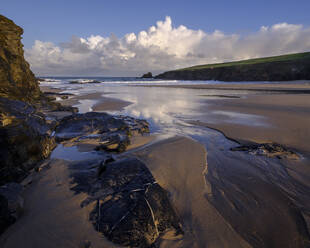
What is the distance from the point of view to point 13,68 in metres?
7.55

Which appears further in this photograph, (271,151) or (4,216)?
(271,151)

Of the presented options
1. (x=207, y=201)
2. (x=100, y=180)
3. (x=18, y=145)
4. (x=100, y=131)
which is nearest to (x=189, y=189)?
(x=207, y=201)

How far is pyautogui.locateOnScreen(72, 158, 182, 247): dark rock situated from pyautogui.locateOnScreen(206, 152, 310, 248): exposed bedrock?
751 mm

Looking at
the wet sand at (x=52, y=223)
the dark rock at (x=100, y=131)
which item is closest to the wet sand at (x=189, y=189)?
the dark rock at (x=100, y=131)

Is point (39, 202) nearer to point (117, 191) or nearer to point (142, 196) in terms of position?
point (117, 191)

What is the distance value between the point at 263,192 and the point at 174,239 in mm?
1490

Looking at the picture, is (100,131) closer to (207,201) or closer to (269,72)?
(207,201)

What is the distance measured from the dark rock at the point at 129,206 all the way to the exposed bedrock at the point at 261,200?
2.46 ft

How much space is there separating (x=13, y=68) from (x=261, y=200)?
10.7 metres

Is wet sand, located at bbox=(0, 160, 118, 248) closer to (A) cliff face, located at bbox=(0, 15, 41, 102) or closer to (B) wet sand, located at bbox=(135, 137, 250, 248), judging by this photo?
(B) wet sand, located at bbox=(135, 137, 250, 248)

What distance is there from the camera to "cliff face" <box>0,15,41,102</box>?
6645 millimetres

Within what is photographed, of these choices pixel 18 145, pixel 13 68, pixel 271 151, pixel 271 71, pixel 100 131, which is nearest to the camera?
pixel 18 145

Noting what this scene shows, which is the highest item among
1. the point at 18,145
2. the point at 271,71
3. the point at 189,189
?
the point at 271,71

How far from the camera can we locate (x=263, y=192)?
2158 millimetres
